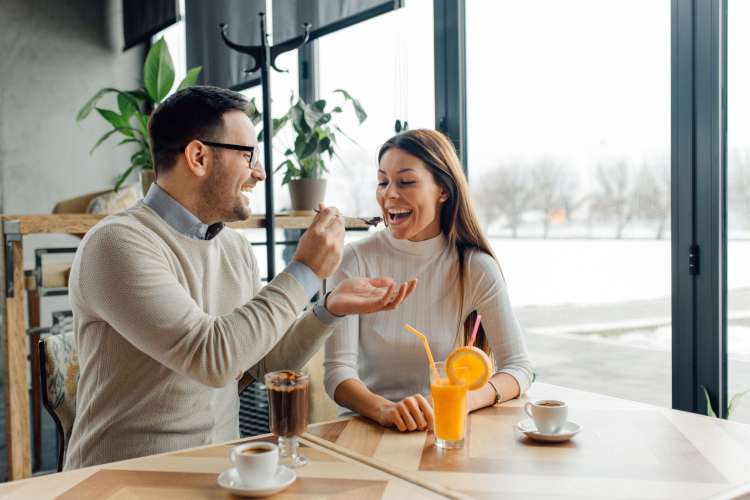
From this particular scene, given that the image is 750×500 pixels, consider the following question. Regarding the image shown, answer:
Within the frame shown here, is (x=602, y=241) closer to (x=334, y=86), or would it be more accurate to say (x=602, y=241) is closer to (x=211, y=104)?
(x=211, y=104)

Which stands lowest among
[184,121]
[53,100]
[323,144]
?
[184,121]

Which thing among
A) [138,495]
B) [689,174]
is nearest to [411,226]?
[689,174]

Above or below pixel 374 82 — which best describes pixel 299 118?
below

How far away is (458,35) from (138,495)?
241 cm

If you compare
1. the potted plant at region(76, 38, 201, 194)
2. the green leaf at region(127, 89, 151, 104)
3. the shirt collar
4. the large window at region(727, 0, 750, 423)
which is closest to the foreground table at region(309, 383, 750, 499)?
the shirt collar

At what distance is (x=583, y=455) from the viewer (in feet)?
4.08

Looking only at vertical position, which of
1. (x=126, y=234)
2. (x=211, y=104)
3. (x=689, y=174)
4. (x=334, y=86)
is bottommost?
(x=126, y=234)

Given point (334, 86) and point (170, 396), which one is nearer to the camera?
point (170, 396)

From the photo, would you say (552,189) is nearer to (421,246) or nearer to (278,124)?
(421,246)

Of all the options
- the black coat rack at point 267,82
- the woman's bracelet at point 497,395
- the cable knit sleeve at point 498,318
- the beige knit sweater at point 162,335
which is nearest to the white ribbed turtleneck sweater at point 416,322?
the cable knit sleeve at point 498,318

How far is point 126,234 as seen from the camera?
1.44 meters

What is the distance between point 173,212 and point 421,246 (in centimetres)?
75

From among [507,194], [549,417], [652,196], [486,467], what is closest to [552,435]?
[549,417]

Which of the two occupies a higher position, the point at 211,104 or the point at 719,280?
the point at 211,104
